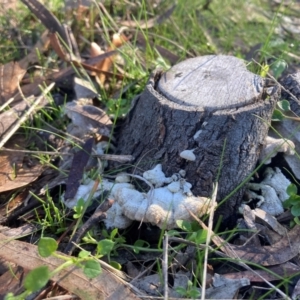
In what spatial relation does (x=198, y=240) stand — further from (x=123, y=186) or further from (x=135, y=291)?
(x=123, y=186)

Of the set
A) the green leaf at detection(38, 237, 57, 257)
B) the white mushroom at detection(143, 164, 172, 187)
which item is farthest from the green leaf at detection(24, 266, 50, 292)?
the white mushroom at detection(143, 164, 172, 187)

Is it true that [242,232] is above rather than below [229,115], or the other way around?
below

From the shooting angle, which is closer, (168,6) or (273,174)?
(273,174)

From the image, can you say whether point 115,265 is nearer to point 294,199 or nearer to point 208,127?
point 208,127

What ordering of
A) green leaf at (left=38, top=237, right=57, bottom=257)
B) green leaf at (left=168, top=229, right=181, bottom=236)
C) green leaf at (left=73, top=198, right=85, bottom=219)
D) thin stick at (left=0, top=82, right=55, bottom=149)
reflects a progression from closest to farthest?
green leaf at (left=38, top=237, right=57, bottom=257), green leaf at (left=168, top=229, right=181, bottom=236), green leaf at (left=73, top=198, right=85, bottom=219), thin stick at (left=0, top=82, right=55, bottom=149)

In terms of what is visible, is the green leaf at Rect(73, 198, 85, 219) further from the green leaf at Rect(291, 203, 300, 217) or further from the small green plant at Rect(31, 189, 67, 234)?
the green leaf at Rect(291, 203, 300, 217)

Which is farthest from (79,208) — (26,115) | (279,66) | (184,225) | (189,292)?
(279,66)

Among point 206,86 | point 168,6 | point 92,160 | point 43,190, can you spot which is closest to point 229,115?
point 206,86
